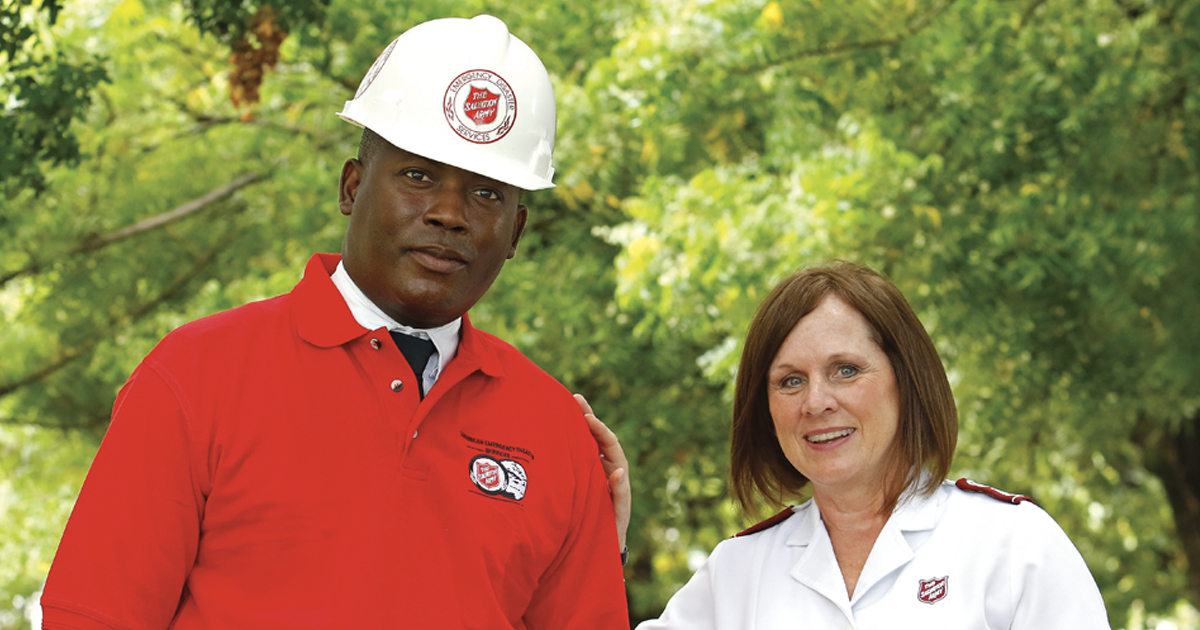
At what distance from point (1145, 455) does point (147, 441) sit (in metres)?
10.7

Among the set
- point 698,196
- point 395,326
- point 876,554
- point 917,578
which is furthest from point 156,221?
point 917,578

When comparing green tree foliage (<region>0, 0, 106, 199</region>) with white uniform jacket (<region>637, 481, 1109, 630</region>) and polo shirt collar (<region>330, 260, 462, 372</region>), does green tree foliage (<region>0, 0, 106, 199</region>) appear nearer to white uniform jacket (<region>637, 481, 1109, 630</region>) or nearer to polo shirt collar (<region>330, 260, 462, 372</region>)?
polo shirt collar (<region>330, 260, 462, 372</region>)

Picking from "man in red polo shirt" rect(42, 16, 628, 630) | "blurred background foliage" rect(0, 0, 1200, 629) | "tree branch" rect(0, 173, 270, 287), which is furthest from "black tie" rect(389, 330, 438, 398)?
"tree branch" rect(0, 173, 270, 287)

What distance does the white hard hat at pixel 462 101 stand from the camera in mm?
2436

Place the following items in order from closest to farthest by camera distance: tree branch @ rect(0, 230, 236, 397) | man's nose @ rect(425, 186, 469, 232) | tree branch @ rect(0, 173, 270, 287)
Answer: man's nose @ rect(425, 186, 469, 232)
tree branch @ rect(0, 173, 270, 287)
tree branch @ rect(0, 230, 236, 397)

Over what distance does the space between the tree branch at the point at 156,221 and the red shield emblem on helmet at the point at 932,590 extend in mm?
6256

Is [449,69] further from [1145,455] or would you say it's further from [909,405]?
[1145,455]

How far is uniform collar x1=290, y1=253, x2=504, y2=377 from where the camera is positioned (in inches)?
96.1

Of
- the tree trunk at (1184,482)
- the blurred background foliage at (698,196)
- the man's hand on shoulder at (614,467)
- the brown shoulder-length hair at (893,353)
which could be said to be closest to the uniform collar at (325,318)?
the man's hand on shoulder at (614,467)

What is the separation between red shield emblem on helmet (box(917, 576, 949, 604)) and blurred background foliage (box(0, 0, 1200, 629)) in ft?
9.60

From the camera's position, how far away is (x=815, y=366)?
283 centimetres

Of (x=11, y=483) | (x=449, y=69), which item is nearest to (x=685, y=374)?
(x=449, y=69)

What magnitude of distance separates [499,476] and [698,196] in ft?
12.8

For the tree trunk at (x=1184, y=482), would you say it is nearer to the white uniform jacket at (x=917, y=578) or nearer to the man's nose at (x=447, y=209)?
the white uniform jacket at (x=917, y=578)
